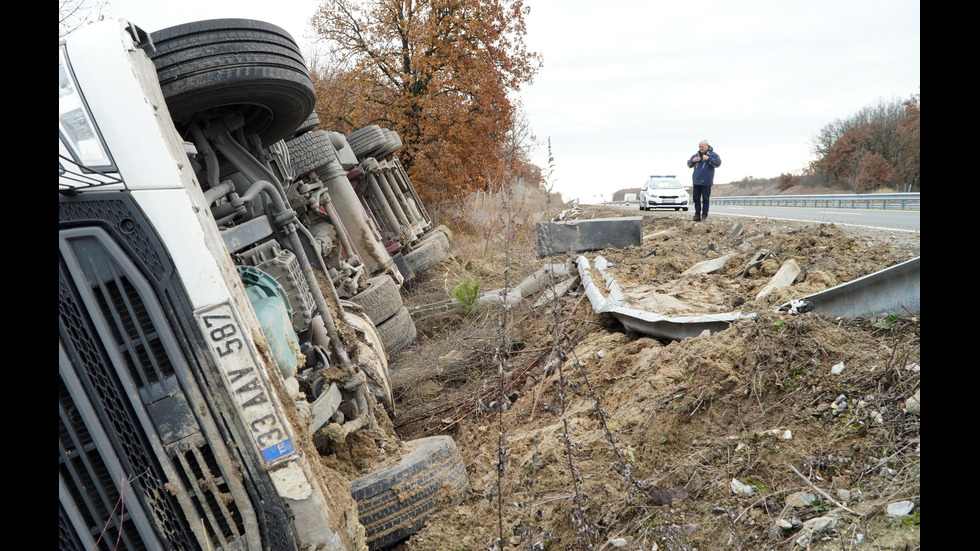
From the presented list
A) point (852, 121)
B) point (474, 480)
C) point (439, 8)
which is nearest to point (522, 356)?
point (474, 480)

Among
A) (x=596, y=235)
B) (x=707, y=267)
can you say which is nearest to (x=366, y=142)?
(x=596, y=235)

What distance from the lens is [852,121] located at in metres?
41.3

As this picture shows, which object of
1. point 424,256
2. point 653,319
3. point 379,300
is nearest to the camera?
point 653,319

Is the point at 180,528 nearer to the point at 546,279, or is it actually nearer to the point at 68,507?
the point at 68,507

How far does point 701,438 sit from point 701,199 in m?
11.8

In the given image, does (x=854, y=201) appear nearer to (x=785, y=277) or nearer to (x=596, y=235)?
(x=596, y=235)

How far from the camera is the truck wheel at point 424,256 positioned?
9643 millimetres

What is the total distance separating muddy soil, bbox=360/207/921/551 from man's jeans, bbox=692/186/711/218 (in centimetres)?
881

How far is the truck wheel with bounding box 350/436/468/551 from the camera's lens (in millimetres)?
2924

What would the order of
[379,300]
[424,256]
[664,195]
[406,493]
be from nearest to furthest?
1. [406,493]
2. [379,300]
3. [424,256]
4. [664,195]

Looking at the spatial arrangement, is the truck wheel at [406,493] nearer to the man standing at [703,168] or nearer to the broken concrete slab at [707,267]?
the broken concrete slab at [707,267]

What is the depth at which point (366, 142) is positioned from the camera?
9891 millimetres

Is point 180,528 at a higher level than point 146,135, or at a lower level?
lower

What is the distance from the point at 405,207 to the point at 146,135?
8.70m
